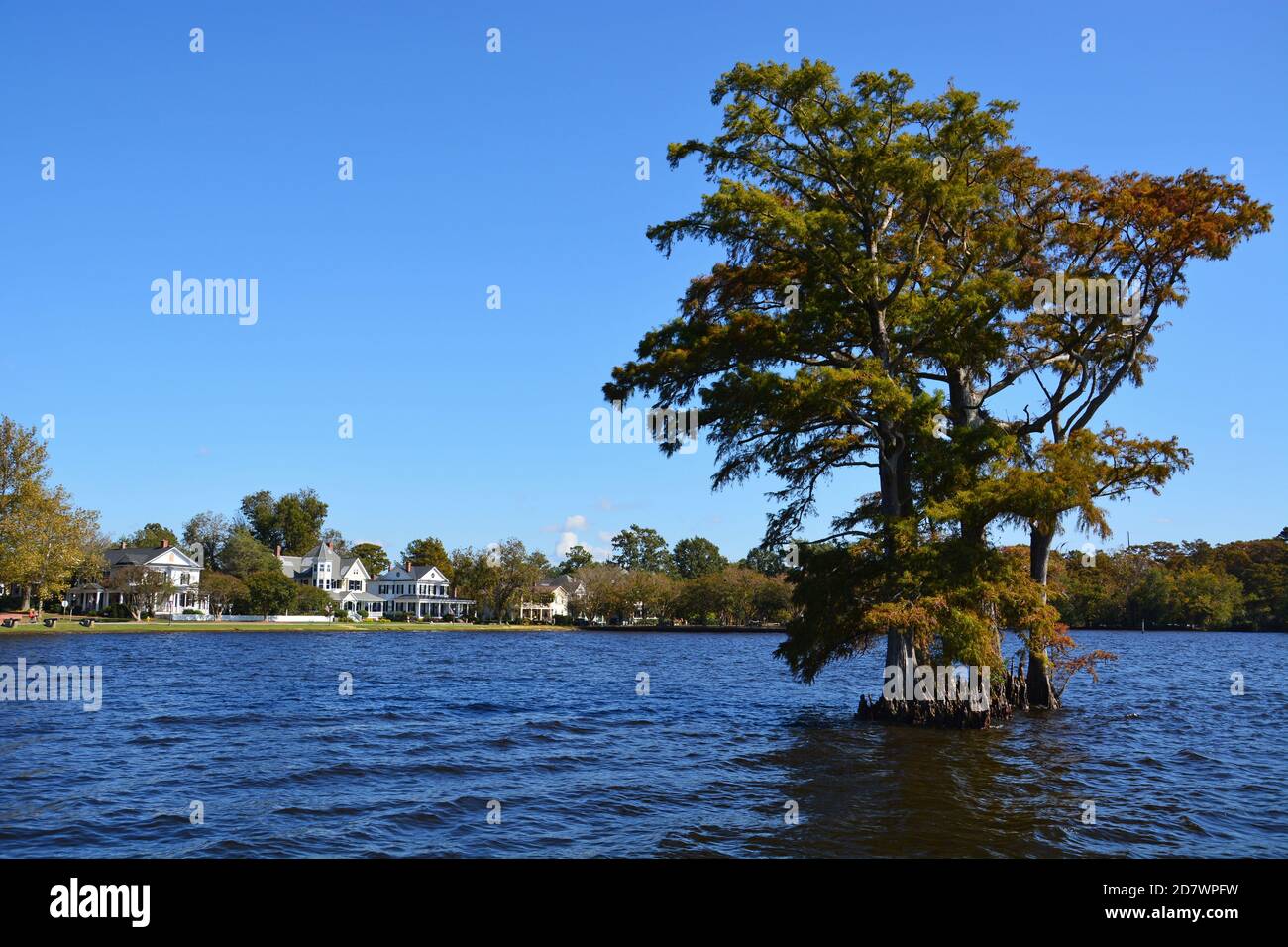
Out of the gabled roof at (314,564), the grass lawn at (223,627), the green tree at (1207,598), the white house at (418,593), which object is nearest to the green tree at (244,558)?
the gabled roof at (314,564)

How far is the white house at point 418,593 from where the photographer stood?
4934 inches

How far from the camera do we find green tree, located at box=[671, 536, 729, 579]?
606ft

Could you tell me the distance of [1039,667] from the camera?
88.3 feet

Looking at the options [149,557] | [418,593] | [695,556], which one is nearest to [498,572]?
[418,593]

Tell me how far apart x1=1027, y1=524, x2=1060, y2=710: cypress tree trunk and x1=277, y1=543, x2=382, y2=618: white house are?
106 m

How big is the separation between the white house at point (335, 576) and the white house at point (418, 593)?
6.35 ft

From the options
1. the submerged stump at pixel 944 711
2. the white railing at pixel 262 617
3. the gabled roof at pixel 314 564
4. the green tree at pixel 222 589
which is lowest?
the white railing at pixel 262 617

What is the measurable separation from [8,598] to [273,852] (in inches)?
3337

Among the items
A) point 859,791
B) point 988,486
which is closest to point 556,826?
point 859,791

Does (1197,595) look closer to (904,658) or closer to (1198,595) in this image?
(1198,595)

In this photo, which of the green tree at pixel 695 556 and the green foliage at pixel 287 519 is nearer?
the green foliage at pixel 287 519

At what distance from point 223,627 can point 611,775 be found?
68038 millimetres

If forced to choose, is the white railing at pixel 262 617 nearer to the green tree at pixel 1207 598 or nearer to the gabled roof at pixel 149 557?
the gabled roof at pixel 149 557
